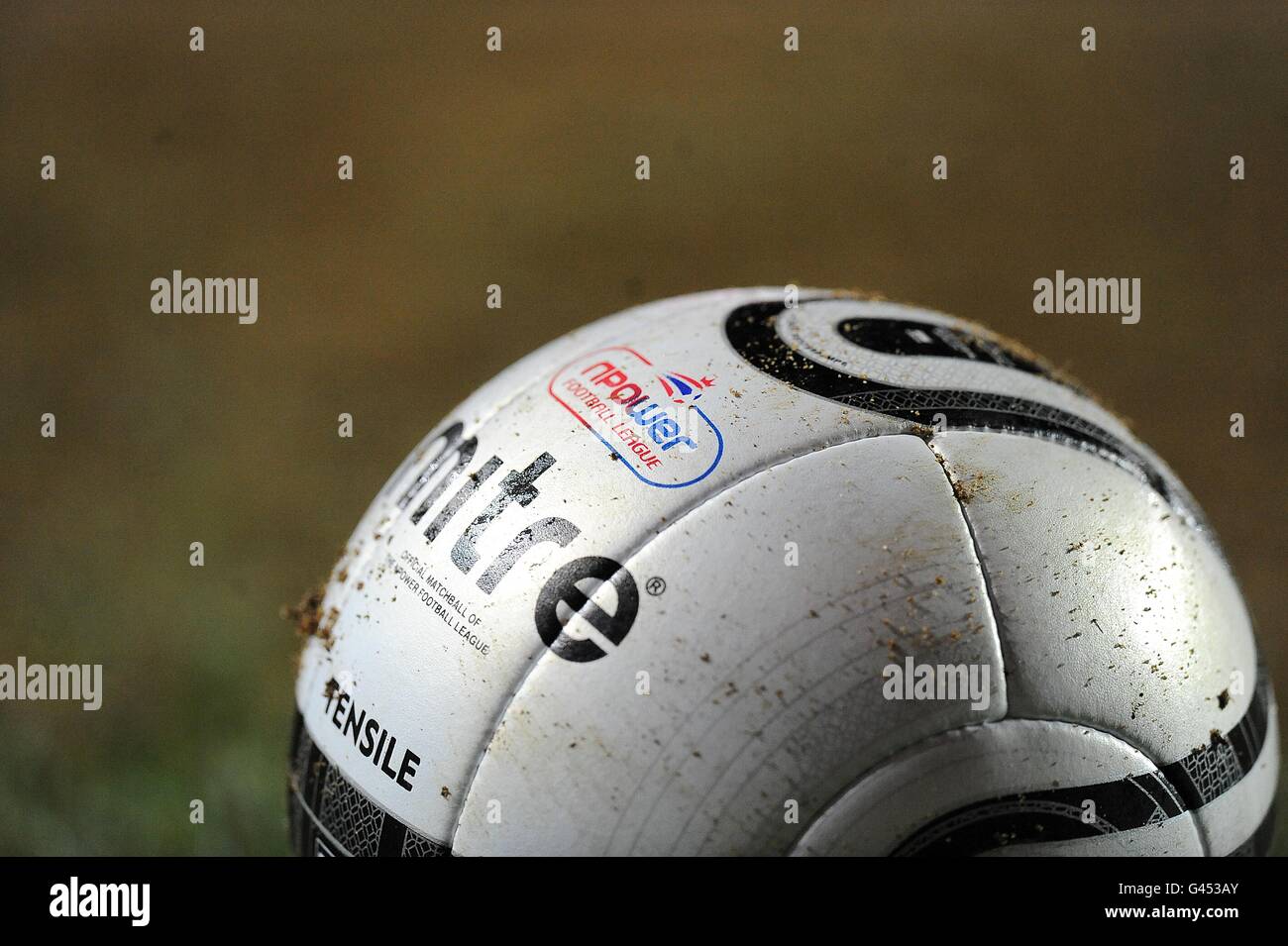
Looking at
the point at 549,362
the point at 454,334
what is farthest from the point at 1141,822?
the point at 454,334

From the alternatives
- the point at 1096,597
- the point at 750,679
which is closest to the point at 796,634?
the point at 750,679

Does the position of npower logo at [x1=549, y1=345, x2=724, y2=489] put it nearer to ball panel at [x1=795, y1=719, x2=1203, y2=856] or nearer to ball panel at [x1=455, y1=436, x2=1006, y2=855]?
ball panel at [x1=455, y1=436, x2=1006, y2=855]

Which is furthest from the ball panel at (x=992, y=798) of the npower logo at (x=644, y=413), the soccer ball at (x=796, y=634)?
the npower logo at (x=644, y=413)

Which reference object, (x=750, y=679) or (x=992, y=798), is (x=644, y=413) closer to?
(x=750, y=679)

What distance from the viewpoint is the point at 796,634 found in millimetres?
2045

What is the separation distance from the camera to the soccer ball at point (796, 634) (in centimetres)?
204

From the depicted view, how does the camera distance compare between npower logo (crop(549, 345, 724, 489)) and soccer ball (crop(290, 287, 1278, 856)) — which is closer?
soccer ball (crop(290, 287, 1278, 856))

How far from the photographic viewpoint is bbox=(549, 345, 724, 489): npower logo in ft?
7.20

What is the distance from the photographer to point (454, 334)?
6.98 meters

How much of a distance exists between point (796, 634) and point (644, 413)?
19.5 inches

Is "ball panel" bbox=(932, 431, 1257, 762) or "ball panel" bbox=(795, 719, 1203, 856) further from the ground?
"ball panel" bbox=(932, 431, 1257, 762)

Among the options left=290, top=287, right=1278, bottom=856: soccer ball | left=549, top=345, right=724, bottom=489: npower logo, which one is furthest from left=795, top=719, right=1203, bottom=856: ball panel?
left=549, top=345, right=724, bottom=489: npower logo

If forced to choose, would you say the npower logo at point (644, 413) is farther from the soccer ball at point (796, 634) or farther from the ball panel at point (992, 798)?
the ball panel at point (992, 798)

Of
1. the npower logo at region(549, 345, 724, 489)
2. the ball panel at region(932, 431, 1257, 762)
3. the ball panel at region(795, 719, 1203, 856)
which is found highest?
the npower logo at region(549, 345, 724, 489)
